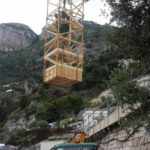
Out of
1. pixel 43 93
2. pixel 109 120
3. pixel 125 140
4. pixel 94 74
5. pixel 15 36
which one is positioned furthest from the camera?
pixel 15 36

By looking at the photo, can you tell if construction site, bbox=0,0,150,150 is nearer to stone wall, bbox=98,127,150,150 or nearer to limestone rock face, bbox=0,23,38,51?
stone wall, bbox=98,127,150,150

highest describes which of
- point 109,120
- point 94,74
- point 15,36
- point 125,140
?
point 15,36

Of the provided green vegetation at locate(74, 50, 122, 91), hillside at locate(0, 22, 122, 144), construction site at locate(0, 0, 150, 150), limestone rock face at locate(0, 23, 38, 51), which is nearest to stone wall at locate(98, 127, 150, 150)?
construction site at locate(0, 0, 150, 150)

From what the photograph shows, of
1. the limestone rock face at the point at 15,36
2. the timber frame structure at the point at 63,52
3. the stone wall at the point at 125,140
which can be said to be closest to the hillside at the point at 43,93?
the timber frame structure at the point at 63,52

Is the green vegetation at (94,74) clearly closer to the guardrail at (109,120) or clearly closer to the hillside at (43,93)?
the hillside at (43,93)

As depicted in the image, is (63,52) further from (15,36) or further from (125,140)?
(15,36)

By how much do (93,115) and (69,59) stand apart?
421 cm

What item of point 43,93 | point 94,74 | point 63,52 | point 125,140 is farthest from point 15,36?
point 125,140

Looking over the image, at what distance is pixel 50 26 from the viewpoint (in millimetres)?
20453

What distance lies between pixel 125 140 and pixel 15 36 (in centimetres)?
15983

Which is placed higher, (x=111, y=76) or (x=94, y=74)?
(x=94, y=74)

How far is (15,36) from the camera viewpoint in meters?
166

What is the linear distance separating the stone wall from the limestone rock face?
484 feet

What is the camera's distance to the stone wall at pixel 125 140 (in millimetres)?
11047
